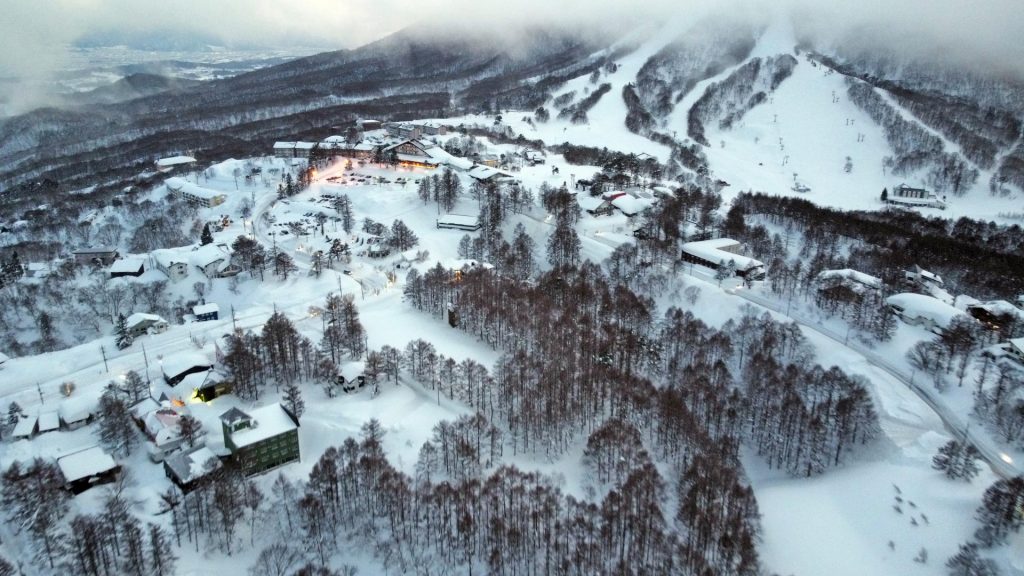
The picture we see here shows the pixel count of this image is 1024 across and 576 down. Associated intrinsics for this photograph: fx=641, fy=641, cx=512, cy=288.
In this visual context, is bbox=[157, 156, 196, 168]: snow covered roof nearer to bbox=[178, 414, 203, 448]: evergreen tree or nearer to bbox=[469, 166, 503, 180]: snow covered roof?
bbox=[469, 166, 503, 180]: snow covered roof

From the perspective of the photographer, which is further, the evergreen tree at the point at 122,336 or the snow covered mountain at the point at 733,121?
the snow covered mountain at the point at 733,121

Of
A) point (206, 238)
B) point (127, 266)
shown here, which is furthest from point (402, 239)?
point (127, 266)

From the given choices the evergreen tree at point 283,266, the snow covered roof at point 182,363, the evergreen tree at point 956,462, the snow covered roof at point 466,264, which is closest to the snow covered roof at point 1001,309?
the evergreen tree at point 956,462

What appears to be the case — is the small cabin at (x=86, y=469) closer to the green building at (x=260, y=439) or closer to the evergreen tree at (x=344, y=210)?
the green building at (x=260, y=439)

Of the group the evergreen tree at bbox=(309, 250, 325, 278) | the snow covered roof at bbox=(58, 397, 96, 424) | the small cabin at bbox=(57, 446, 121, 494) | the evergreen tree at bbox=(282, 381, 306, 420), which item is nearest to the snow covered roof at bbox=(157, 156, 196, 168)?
the evergreen tree at bbox=(309, 250, 325, 278)

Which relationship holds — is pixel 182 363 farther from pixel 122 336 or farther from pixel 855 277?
pixel 855 277

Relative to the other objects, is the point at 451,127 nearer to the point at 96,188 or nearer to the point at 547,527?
the point at 96,188
